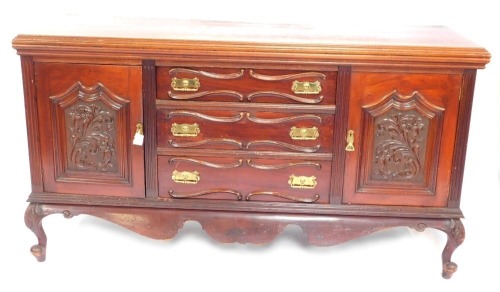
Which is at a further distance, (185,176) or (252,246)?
(252,246)

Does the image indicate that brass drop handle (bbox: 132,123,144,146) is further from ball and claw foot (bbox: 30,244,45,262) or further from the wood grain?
ball and claw foot (bbox: 30,244,45,262)

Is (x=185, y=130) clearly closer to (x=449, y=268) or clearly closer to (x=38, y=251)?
(x=38, y=251)

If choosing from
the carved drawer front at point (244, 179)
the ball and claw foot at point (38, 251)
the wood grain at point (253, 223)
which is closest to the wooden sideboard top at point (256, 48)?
the carved drawer front at point (244, 179)

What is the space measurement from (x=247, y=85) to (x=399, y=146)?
1.78 feet

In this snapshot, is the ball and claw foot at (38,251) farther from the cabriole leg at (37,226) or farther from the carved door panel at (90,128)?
the carved door panel at (90,128)

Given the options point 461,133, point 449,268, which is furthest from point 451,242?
point 461,133

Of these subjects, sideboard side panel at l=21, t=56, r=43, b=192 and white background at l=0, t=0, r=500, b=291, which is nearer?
sideboard side panel at l=21, t=56, r=43, b=192

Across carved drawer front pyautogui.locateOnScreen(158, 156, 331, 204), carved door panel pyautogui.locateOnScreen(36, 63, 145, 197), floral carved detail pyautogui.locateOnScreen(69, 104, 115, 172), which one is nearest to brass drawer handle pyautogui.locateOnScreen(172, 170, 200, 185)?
carved drawer front pyautogui.locateOnScreen(158, 156, 331, 204)

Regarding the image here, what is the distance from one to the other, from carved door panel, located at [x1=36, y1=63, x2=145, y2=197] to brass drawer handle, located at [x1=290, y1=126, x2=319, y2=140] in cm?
51

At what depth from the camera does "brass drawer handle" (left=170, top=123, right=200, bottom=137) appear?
7.52ft

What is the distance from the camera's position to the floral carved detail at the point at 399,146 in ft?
7.38

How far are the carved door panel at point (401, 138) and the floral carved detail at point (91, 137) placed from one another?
810 millimetres

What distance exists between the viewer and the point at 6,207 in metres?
2.87

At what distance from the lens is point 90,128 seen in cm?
232
